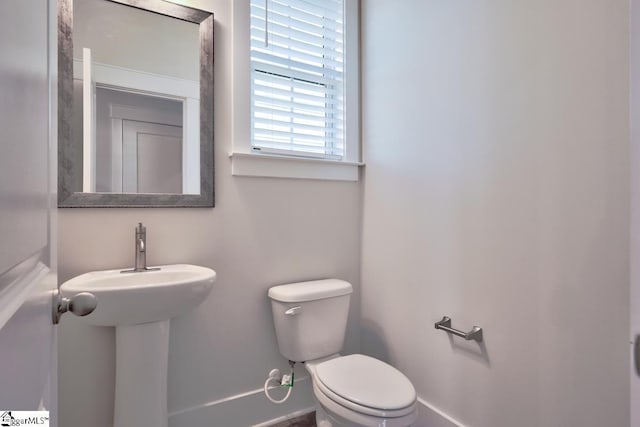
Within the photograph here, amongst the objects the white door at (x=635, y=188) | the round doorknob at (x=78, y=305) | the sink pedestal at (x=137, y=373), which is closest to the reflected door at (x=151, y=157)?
the sink pedestal at (x=137, y=373)

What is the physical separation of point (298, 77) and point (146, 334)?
4.75 ft

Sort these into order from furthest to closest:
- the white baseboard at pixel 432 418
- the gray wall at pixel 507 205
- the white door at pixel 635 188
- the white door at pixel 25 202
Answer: the white baseboard at pixel 432 418
the gray wall at pixel 507 205
the white door at pixel 635 188
the white door at pixel 25 202

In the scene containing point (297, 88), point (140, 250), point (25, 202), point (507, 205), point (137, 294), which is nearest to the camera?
point (25, 202)

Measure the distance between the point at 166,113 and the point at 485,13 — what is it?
1.41 m

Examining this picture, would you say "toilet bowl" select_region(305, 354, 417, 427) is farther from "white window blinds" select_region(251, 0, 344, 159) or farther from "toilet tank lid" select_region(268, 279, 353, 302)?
"white window blinds" select_region(251, 0, 344, 159)

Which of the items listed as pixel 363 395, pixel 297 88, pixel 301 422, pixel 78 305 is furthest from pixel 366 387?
pixel 297 88

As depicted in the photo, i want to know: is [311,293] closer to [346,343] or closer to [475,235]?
[346,343]

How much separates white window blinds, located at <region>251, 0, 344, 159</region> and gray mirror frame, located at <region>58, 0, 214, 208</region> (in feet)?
0.78

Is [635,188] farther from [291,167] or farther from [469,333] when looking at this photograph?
[291,167]

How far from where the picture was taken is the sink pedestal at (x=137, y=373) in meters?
1.29

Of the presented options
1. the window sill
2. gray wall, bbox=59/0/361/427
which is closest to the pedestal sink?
gray wall, bbox=59/0/361/427

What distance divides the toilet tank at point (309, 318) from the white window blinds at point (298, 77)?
74 centimetres

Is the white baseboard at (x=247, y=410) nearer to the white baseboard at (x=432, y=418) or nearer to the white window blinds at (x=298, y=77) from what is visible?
the white baseboard at (x=432, y=418)

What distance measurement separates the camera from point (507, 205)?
4.16 ft
